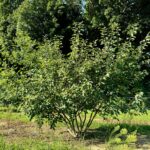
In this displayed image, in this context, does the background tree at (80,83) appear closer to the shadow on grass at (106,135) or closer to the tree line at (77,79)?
the tree line at (77,79)

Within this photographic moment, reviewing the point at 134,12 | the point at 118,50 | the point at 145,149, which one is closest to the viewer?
the point at 145,149

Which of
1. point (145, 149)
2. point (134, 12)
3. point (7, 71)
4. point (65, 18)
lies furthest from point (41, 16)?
point (145, 149)

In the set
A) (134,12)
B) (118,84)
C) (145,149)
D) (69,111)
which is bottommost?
(145,149)

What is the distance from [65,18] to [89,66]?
2780 centimetres

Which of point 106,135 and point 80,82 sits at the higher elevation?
point 80,82

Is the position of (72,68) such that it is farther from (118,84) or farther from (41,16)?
Result: (41,16)

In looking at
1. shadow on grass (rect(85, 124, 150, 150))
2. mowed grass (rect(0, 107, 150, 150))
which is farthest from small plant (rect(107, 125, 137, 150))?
shadow on grass (rect(85, 124, 150, 150))

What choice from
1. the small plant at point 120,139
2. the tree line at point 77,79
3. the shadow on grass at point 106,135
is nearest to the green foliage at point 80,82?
the tree line at point 77,79

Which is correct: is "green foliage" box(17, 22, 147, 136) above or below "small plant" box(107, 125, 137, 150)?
above

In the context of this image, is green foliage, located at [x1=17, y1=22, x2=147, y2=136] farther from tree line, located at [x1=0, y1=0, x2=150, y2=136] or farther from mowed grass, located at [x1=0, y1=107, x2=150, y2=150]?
mowed grass, located at [x1=0, y1=107, x2=150, y2=150]

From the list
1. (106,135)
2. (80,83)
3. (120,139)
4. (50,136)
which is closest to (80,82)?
(80,83)

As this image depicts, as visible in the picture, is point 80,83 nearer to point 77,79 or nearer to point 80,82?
point 80,82

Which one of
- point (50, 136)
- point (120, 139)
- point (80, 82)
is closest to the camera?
point (120, 139)

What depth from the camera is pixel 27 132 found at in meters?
11.9
